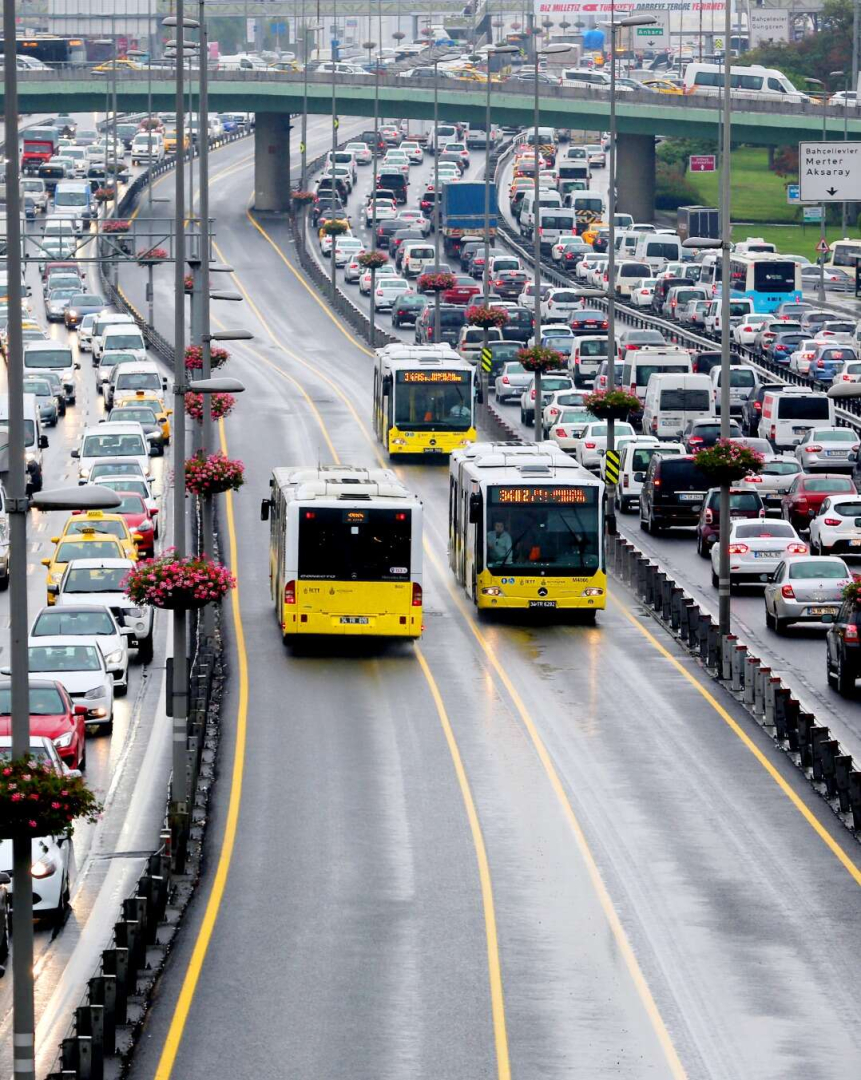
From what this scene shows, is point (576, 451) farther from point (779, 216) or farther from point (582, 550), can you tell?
point (779, 216)

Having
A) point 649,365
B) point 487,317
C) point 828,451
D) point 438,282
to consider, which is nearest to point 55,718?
point 828,451

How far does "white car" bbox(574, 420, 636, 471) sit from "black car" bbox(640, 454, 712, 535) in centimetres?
705

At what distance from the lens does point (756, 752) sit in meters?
33.4

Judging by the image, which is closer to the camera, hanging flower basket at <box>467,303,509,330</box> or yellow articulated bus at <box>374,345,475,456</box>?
yellow articulated bus at <box>374,345,475,456</box>

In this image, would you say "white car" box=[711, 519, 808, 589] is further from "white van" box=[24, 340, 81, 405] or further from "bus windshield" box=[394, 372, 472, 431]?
"white van" box=[24, 340, 81, 405]

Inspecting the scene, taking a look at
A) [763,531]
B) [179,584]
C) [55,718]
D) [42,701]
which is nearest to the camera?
[179,584]

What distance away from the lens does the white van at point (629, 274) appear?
106938 millimetres

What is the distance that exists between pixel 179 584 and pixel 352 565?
31.0 ft

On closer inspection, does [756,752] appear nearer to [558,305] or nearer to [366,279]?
[558,305]

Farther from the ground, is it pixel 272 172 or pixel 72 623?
pixel 272 172

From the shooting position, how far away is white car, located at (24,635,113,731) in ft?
117

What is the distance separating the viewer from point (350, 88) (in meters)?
148

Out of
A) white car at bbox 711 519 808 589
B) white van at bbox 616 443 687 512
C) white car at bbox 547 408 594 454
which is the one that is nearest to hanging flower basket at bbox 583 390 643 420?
white van at bbox 616 443 687 512

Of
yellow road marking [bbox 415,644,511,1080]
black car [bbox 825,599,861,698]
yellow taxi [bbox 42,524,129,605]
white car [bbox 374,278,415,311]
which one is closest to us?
yellow road marking [bbox 415,644,511,1080]
